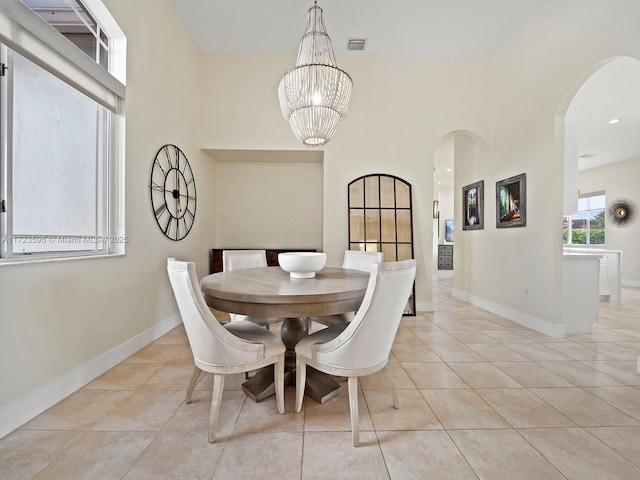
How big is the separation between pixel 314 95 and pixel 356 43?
2.16 m

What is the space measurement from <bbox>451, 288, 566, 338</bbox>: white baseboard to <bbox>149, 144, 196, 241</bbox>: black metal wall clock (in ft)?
13.8

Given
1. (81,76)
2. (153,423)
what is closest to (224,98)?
(81,76)

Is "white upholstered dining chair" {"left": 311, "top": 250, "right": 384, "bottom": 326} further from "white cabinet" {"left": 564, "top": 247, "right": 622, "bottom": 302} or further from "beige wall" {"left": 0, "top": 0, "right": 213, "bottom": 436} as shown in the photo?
"white cabinet" {"left": 564, "top": 247, "right": 622, "bottom": 302}

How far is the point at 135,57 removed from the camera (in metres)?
2.62

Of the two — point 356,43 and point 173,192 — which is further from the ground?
point 356,43

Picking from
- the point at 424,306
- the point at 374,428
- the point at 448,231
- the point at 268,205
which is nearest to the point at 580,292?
the point at 424,306

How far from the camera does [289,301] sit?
5.02ft

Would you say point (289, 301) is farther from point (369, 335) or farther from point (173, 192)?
point (173, 192)

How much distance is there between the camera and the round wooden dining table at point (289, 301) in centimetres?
155

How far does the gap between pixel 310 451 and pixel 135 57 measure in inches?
131

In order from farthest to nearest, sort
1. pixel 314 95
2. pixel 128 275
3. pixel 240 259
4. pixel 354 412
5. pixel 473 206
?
1. pixel 473 206
2. pixel 240 259
3. pixel 128 275
4. pixel 314 95
5. pixel 354 412

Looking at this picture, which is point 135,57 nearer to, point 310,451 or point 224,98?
point 224,98

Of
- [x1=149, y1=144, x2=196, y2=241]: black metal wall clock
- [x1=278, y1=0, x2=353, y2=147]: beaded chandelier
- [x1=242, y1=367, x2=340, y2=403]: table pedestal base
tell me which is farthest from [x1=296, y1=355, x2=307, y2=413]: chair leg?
[x1=149, y1=144, x2=196, y2=241]: black metal wall clock

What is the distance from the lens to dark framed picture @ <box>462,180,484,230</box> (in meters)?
4.39
